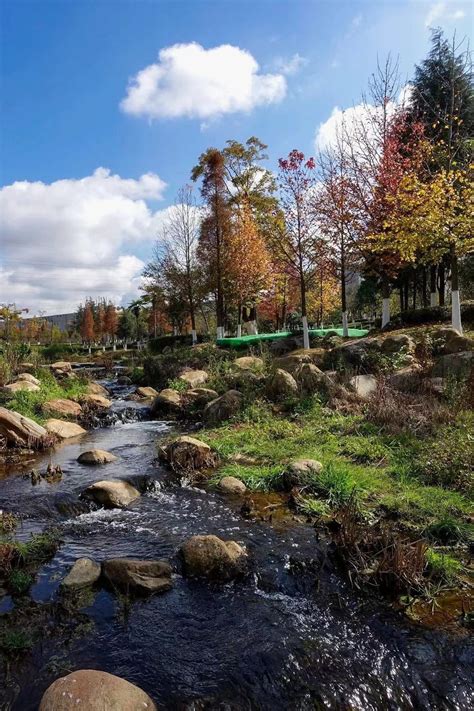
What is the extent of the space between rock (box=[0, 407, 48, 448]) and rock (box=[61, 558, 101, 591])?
5.96 meters

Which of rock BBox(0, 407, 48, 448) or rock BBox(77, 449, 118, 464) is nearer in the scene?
rock BBox(77, 449, 118, 464)

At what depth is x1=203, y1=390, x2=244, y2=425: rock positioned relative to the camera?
36.4ft

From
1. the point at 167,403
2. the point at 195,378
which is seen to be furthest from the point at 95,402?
the point at 195,378

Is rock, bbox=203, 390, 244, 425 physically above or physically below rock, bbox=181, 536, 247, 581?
above

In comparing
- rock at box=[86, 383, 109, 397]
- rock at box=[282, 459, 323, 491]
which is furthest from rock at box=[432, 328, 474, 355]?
rock at box=[86, 383, 109, 397]

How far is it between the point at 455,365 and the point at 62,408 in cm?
1066

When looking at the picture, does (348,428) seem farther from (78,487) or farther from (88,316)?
(88,316)

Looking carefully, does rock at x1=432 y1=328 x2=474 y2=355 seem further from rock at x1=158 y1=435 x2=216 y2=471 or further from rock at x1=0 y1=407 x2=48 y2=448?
rock at x1=0 y1=407 x2=48 y2=448

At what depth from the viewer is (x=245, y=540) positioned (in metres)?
5.35

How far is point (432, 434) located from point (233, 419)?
182 inches

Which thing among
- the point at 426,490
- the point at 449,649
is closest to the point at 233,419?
the point at 426,490

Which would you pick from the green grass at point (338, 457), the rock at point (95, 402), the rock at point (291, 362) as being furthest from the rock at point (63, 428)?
the rock at point (291, 362)

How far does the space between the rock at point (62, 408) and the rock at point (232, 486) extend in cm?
733

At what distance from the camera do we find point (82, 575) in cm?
448
